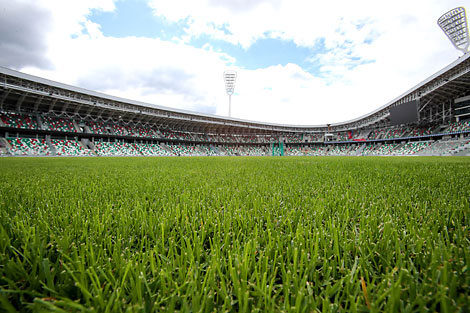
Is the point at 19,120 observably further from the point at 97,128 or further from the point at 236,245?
the point at 236,245

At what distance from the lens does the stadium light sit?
24812 millimetres

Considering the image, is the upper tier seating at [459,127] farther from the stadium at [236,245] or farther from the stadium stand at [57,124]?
the stadium stand at [57,124]

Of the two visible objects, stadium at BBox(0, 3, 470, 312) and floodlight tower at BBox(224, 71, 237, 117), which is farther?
floodlight tower at BBox(224, 71, 237, 117)

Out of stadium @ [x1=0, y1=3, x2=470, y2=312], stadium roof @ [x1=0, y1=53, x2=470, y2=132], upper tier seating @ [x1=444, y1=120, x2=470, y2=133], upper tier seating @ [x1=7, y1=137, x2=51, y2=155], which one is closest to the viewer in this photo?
stadium @ [x1=0, y1=3, x2=470, y2=312]

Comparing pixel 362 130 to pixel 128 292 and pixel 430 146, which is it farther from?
pixel 128 292

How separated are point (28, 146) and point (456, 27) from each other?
53682 mm

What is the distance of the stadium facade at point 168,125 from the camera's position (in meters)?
22.6

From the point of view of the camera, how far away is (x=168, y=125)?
40000 millimetres

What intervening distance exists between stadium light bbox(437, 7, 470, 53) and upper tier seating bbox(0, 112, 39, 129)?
2060 inches

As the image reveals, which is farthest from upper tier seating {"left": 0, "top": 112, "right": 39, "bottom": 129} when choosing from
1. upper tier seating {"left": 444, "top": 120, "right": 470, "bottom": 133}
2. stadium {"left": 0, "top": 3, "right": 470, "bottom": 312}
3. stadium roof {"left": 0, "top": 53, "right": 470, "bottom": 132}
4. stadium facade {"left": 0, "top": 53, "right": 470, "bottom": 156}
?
upper tier seating {"left": 444, "top": 120, "right": 470, "bottom": 133}

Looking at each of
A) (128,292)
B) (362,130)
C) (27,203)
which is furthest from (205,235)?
(362,130)

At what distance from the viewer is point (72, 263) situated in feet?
2.01

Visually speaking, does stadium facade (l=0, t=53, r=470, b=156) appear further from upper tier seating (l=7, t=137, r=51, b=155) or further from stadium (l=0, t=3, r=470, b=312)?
stadium (l=0, t=3, r=470, b=312)

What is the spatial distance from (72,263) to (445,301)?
94 centimetres
